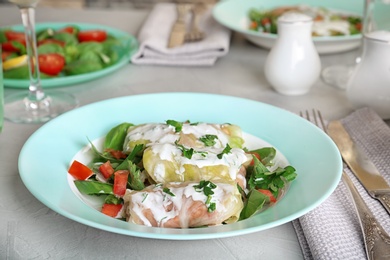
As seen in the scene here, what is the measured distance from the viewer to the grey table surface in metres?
0.96

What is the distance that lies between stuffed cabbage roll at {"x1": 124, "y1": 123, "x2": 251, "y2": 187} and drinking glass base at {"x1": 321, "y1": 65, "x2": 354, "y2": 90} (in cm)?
71

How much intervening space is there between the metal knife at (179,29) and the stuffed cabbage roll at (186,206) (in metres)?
1.07

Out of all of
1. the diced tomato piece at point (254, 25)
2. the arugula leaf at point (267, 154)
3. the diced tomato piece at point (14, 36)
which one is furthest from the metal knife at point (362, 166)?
the diced tomato piece at point (14, 36)

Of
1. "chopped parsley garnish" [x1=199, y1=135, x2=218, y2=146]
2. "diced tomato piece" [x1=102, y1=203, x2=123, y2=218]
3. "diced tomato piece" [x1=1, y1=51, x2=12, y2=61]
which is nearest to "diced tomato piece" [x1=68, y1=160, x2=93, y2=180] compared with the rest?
"diced tomato piece" [x1=102, y1=203, x2=123, y2=218]

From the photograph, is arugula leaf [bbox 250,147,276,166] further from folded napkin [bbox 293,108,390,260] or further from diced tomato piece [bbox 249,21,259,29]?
diced tomato piece [bbox 249,21,259,29]

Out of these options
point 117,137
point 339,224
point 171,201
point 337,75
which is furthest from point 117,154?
point 337,75

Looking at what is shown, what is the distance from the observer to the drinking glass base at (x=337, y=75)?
176 centimetres

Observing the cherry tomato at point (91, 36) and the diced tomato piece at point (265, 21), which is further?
the diced tomato piece at point (265, 21)

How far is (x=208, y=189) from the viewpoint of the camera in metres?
0.95

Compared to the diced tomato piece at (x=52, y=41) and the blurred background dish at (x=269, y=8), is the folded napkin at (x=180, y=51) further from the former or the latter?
the diced tomato piece at (x=52, y=41)

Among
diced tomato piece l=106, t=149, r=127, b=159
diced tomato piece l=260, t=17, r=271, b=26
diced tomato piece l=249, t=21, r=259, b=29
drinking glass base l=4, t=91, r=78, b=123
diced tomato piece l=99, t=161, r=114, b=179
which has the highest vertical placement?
diced tomato piece l=99, t=161, r=114, b=179

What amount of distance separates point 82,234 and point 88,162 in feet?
0.73

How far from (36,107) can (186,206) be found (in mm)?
761

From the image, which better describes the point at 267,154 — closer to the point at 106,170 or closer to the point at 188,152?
the point at 188,152
